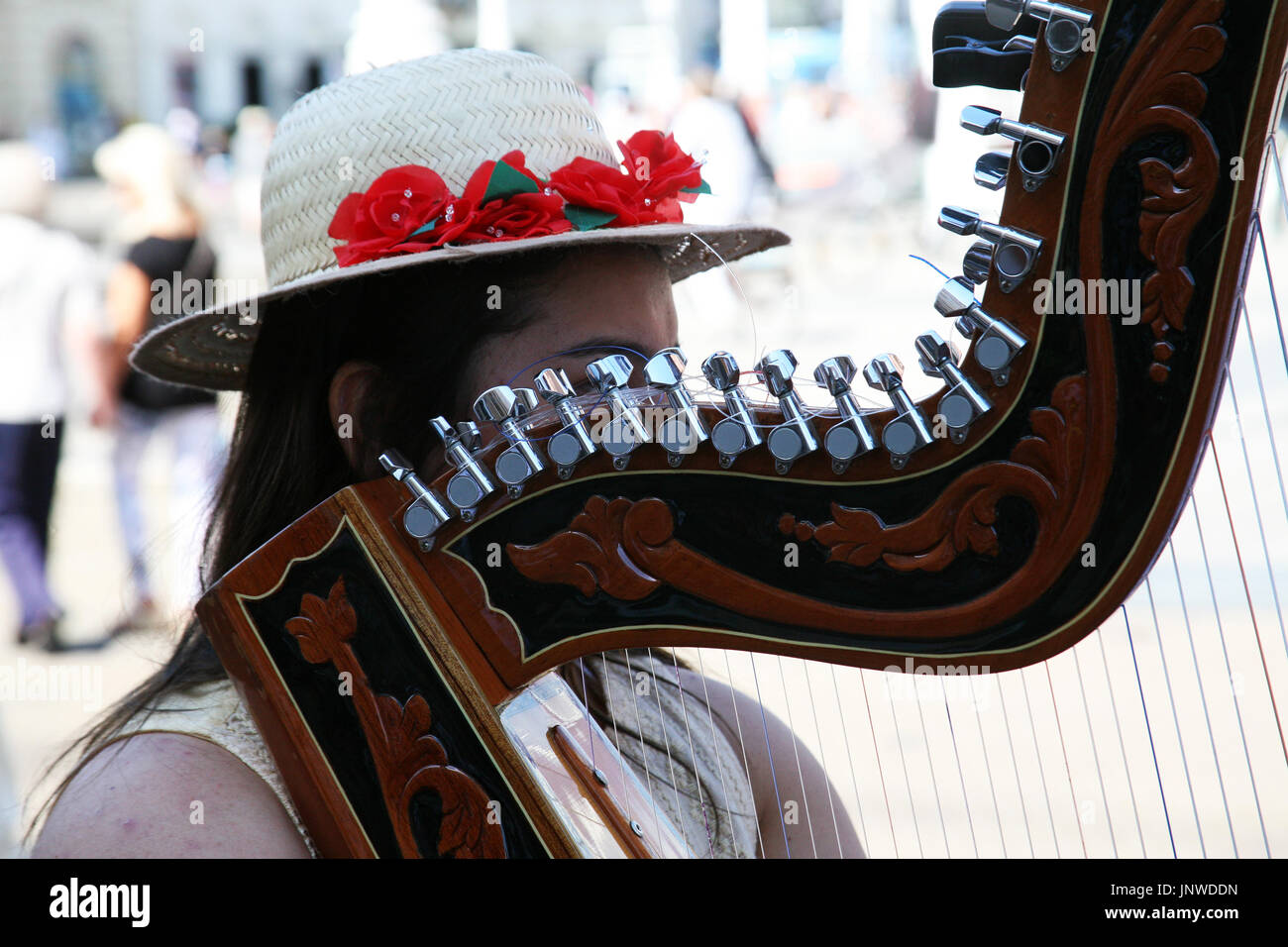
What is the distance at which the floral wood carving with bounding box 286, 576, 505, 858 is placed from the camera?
111 cm

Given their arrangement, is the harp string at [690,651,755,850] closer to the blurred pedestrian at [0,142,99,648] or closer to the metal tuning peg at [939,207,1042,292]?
the metal tuning peg at [939,207,1042,292]

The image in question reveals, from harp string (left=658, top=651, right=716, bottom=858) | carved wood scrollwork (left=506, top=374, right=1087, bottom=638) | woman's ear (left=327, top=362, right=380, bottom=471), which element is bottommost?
harp string (left=658, top=651, right=716, bottom=858)

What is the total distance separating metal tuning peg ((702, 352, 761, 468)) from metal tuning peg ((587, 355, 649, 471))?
0.06m

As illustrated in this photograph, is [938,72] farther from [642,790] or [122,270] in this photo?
[122,270]

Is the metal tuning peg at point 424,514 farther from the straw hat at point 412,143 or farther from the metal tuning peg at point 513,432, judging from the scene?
the straw hat at point 412,143

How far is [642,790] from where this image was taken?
1.31 m

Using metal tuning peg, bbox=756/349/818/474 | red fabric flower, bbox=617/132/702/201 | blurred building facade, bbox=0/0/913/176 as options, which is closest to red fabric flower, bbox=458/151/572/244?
red fabric flower, bbox=617/132/702/201

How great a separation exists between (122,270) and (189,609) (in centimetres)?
374

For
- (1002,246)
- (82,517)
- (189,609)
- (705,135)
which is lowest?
(189,609)

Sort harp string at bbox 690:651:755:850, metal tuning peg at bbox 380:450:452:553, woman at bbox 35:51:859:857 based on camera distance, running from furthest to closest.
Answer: harp string at bbox 690:651:755:850
woman at bbox 35:51:859:857
metal tuning peg at bbox 380:450:452:553

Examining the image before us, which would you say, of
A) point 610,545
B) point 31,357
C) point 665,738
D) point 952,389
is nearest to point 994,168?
point 952,389

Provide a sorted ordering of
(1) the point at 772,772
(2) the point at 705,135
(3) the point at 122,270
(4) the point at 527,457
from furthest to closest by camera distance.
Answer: (2) the point at 705,135 < (3) the point at 122,270 < (1) the point at 772,772 < (4) the point at 527,457

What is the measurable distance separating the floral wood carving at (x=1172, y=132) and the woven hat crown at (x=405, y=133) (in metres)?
0.62
